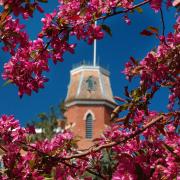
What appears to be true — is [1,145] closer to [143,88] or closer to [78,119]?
[143,88]

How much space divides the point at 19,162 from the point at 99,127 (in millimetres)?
43953

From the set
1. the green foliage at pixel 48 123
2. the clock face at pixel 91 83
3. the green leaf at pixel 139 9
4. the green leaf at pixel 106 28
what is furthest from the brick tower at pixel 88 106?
the green leaf at pixel 106 28

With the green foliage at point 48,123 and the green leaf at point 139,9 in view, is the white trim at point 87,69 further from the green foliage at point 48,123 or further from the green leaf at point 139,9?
the green leaf at point 139,9

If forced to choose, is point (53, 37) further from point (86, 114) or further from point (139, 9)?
point (86, 114)

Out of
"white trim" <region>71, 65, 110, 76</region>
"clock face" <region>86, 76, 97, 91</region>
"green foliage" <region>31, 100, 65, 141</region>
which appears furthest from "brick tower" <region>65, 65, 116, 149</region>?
"green foliage" <region>31, 100, 65, 141</region>

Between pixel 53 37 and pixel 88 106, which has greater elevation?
pixel 88 106

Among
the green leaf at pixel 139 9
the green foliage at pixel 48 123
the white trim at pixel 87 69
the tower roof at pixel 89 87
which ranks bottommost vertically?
the green leaf at pixel 139 9

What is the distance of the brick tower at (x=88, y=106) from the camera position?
47.0 meters

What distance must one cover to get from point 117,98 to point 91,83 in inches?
1824

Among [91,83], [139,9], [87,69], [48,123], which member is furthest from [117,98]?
[87,69]

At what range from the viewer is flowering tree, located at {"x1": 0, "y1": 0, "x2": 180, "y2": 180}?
3160 millimetres

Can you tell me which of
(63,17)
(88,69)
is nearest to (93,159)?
(63,17)

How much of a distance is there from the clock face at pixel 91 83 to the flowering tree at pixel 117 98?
146 feet

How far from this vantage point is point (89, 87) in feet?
161
